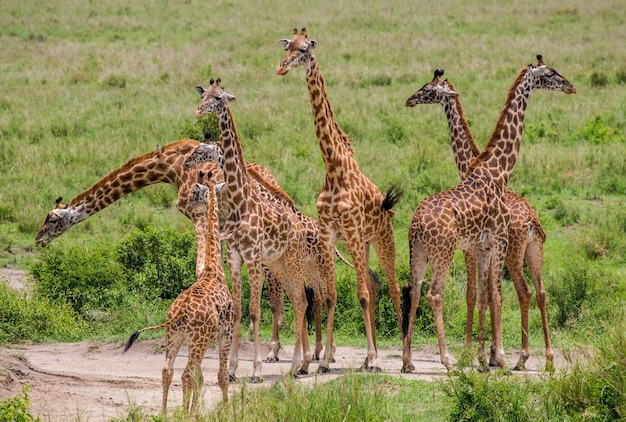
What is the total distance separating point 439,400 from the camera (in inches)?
348

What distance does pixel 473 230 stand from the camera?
32.6 feet

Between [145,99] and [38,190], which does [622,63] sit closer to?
[145,99]

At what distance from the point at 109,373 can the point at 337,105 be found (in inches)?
507

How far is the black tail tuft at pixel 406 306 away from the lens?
10.2m

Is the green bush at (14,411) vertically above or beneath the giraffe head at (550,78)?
beneath

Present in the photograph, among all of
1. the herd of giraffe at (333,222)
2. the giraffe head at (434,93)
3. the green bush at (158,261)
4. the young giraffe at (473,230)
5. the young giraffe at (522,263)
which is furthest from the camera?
the green bush at (158,261)

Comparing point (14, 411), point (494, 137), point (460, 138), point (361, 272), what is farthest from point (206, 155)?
point (14, 411)

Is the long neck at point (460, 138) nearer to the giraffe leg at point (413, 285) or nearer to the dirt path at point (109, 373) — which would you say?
the giraffe leg at point (413, 285)

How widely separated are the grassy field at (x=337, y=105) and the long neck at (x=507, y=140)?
179 cm

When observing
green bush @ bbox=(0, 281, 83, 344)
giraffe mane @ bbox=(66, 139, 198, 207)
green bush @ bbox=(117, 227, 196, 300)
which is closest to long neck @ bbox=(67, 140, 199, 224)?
giraffe mane @ bbox=(66, 139, 198, 207)

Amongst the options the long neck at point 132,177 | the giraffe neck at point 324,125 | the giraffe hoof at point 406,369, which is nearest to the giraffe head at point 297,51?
the giraffe neck at point 324,125

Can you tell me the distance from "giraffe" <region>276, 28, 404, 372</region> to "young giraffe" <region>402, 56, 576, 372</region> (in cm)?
60

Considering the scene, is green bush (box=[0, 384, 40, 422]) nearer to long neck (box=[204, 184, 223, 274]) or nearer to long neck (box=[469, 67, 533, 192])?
long neck (box=[204, 184, 223, 274])

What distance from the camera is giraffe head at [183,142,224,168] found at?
10339 mm
